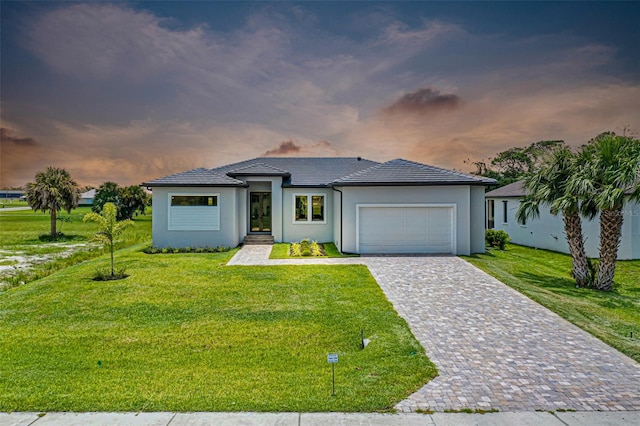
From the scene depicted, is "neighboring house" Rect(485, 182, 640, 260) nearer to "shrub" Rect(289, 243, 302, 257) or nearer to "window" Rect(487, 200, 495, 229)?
"window" Rect(487, 200, 495, 229)

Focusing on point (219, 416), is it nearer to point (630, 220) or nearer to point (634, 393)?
point (634, 393)

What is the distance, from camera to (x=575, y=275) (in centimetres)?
1245

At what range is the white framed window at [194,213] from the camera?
60.8 ft

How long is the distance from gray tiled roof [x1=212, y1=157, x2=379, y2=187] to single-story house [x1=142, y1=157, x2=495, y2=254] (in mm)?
64

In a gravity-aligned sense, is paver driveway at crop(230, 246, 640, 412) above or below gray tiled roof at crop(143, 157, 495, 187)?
below

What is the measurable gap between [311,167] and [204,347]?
1715 centimetres

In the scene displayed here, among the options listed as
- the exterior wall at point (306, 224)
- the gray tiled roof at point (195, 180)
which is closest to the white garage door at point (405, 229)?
the exterior wall at point (306, 224)

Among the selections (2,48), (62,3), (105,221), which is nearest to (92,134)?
(2,48)

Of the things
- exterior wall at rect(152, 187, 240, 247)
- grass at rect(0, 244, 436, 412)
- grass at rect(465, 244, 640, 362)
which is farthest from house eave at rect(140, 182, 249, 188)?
grass at rect(465, 244, 640, 362)

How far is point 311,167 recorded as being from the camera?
22828mm

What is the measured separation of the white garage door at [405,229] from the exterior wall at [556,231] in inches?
230

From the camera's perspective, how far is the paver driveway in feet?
15.8

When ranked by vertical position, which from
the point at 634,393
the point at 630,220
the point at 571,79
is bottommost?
the point at 634,393

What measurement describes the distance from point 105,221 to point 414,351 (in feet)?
38.0
